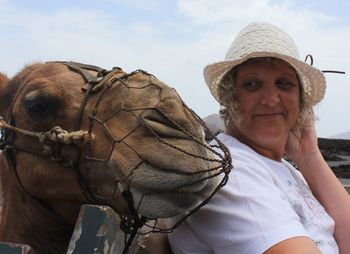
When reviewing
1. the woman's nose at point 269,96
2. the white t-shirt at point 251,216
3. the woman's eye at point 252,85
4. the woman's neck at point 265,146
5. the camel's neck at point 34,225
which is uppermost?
the woman's eye at point 252,85

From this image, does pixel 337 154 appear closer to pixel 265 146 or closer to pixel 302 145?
pixel 302 145

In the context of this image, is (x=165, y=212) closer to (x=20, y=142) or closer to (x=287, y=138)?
(x=20, y=142)

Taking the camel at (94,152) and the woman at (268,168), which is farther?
the woman at (268,168)

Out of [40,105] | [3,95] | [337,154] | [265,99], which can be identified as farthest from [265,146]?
[337,154]

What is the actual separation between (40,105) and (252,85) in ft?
3.14

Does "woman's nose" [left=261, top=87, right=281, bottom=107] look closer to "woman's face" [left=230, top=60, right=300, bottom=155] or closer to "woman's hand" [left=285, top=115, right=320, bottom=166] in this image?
"woman's face" [left=230, top=60, right=300, bottom=155]

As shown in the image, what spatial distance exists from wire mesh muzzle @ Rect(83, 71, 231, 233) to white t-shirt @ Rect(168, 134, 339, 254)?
0.12 meters

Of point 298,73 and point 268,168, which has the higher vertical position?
point 298,73

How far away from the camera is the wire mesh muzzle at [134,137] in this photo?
1.82 m

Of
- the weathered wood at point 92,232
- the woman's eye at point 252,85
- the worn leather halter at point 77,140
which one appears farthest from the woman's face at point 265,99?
the weathered wood at point 92,232

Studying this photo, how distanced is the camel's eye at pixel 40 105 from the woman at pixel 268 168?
714mm

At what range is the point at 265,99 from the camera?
2.44 metres

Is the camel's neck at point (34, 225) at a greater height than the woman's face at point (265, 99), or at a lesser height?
lesser

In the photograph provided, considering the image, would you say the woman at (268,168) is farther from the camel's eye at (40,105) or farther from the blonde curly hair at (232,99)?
the camel's eye at (40,105)
